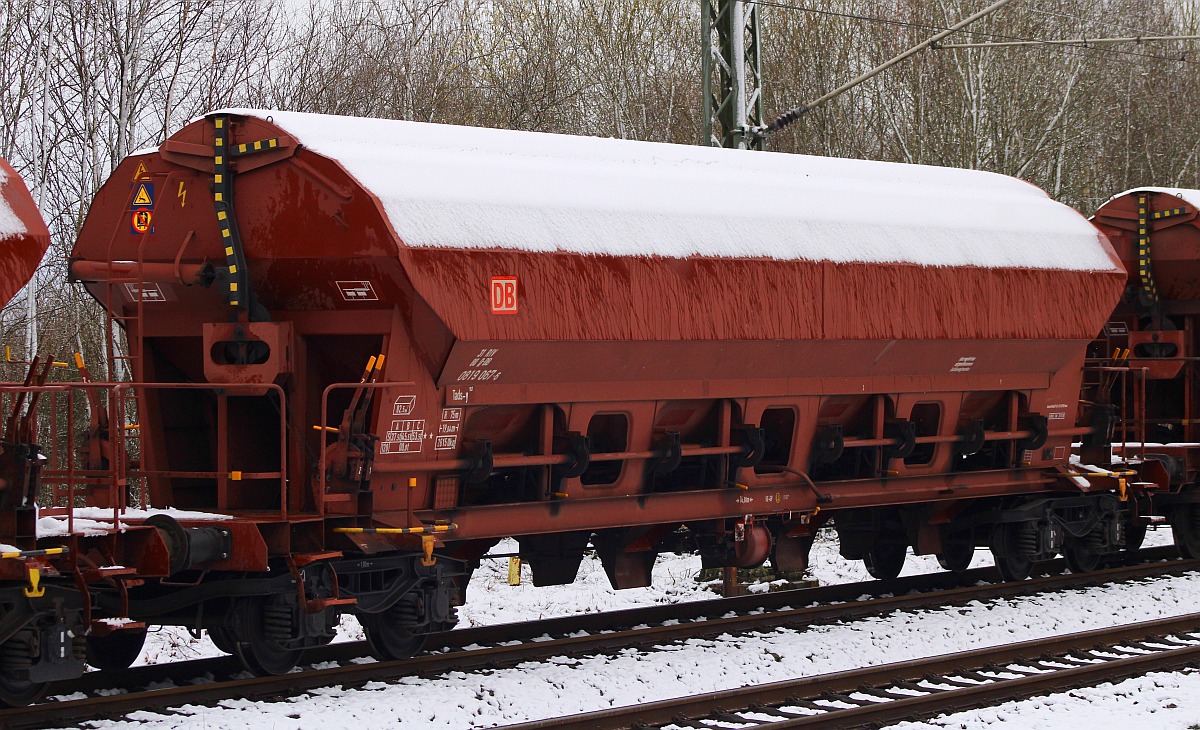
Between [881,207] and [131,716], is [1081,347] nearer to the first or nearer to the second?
[881,207]

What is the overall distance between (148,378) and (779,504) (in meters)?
5.54

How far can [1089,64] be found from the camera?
32469 millimetres

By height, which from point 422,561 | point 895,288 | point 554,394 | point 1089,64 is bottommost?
point 422,561

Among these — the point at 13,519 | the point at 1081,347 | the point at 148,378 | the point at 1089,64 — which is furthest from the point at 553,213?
the point at 1089,64

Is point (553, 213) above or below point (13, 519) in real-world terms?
above

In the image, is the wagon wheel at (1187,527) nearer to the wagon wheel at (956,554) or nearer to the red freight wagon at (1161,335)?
the red freight wagon at (1161,335)

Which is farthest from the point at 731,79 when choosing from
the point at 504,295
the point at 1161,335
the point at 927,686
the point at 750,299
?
the point at 927,686

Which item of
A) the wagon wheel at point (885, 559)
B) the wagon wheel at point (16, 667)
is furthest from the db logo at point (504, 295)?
the wagon wheel at point (885, 559)

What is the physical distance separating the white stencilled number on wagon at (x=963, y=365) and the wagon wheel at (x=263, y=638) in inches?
273

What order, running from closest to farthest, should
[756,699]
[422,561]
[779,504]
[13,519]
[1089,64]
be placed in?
[13,519], [756,699], [422,561], [779,504], [1089,64]

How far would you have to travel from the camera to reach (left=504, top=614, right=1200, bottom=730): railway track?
8945 millimetres

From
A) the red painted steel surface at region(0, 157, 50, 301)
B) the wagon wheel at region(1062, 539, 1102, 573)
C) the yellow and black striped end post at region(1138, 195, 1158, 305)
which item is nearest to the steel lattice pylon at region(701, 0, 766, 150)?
the yellow and black striped end post at region(1138, 195, 1158, 305)

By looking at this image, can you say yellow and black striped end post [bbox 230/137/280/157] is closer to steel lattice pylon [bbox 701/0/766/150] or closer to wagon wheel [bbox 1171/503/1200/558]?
steel lattice pylon [bbox 701/0/766/150]

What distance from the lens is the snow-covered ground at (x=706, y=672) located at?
910 centimetres
